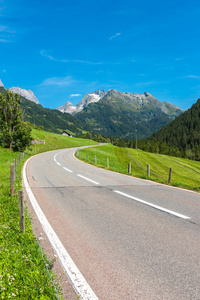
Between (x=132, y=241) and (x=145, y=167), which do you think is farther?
(x=145, y=167)

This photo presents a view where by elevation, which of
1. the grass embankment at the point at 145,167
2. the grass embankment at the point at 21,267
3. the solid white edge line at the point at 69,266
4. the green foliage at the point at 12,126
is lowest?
the grass embankment at the point at 145,167

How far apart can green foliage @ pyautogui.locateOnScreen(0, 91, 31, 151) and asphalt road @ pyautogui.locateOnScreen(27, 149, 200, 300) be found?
25.4 metres

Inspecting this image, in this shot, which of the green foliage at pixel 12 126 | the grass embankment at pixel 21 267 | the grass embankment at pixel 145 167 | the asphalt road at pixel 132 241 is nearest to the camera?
the grass embankment at pixel 21 267

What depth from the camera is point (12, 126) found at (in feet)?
104

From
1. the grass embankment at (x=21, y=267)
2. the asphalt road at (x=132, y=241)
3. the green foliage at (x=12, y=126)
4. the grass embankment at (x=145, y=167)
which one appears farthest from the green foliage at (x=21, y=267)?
the green foliage at (x=12, y=126)

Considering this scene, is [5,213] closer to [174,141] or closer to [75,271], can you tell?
[75,271]

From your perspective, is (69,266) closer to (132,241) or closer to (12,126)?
(132,241)

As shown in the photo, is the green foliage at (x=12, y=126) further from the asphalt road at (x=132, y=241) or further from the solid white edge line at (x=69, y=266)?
the solid white edge line at (x=69, y=266)

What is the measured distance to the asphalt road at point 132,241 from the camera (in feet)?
10.4

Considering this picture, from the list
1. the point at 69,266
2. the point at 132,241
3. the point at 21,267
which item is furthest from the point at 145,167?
the point at 21,267

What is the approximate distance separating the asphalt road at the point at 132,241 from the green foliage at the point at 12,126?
83.2ft

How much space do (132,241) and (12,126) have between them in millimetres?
31719

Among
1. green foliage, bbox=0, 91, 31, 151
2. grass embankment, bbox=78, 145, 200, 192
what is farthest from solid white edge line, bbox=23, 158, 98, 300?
green foliage, bbox=0, 91, 31, 151

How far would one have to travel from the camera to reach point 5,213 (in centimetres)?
610
